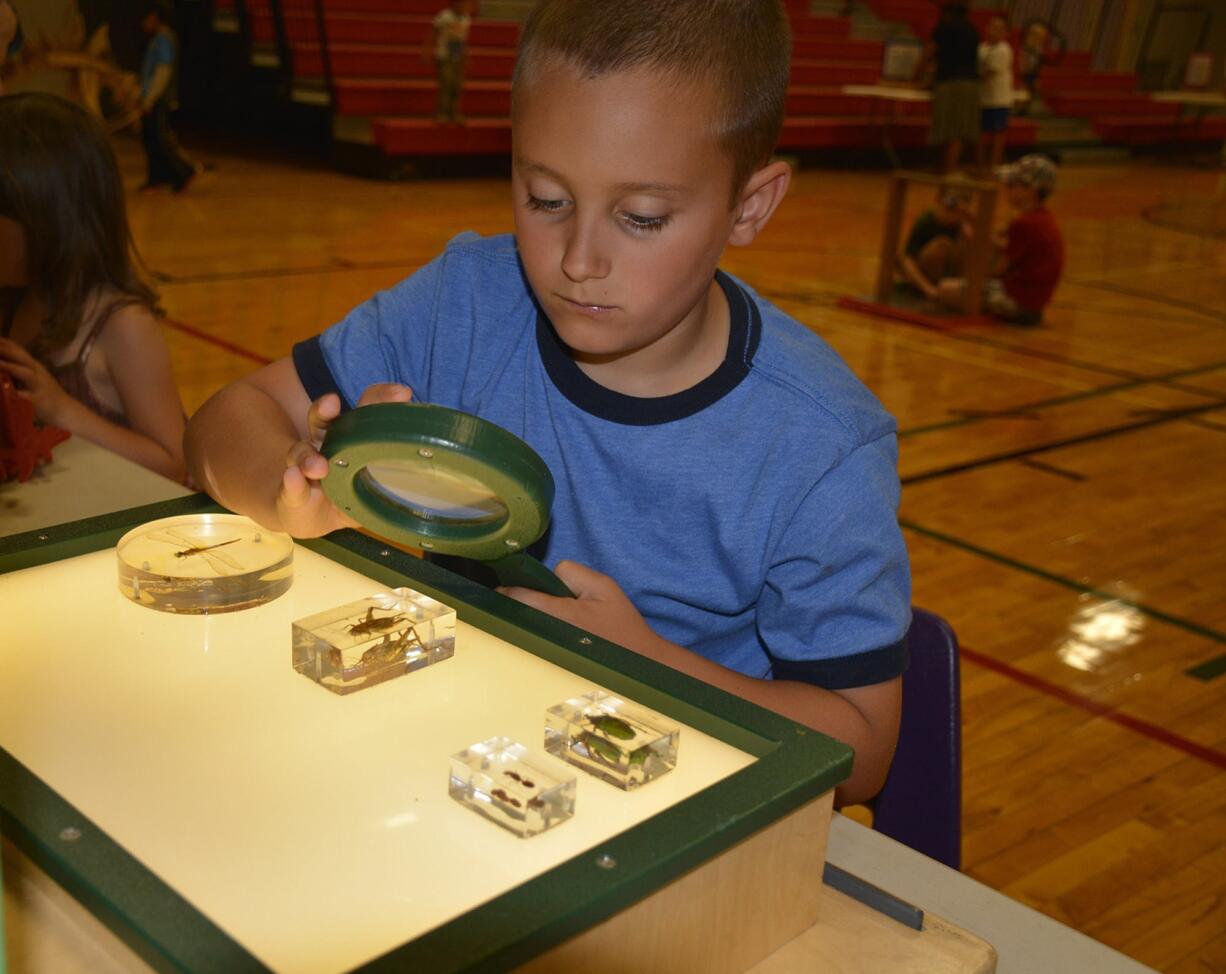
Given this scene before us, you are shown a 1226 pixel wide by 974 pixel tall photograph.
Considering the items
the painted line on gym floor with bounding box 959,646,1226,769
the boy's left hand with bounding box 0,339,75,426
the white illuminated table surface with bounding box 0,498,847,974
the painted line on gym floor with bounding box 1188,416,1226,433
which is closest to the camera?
the white illuminated table surface with bounding box 0,498,847,974

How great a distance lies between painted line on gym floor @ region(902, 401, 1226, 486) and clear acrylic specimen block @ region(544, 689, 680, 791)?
2.91 m

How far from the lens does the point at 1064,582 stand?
2941 millimetres

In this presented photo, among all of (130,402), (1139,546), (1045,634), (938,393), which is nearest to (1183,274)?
(938,393)

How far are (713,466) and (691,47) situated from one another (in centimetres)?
33

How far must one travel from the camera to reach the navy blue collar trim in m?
1.08

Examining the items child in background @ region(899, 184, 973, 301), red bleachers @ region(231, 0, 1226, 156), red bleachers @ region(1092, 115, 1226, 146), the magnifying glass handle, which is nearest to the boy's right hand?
the magnifying glass handle

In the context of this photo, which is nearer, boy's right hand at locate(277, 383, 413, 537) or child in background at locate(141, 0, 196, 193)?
boy's right hand at locate(277, 383, 413, 537)

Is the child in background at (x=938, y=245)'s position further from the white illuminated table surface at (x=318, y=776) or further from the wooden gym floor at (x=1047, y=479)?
the white illuminated table surface at (x=318, y=776)

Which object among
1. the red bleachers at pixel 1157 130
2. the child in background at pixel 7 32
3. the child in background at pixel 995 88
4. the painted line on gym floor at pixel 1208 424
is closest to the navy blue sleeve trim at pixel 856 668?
the child in background at pixel 7 32

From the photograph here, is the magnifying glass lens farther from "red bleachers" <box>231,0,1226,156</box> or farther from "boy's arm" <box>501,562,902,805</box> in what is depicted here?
"red bleachers" <box>231,0,1226,156</box>

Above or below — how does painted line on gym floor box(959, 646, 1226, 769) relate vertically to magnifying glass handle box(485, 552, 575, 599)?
below

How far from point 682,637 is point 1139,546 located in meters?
2.41

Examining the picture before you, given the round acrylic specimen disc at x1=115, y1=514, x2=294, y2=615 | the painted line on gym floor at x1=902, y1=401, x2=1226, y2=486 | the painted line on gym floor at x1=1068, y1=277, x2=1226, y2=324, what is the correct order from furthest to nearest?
the painted line on gym floor at x1=1068, y1=277, x2=1226, y2=324 → the painted line on gym floor at x1=902, y1=401, x2=1226, y2=486 → the round acrylic specimen disc at x1=115, y1=514, x2=294, y2=615

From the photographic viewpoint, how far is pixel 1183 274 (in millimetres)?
7168
